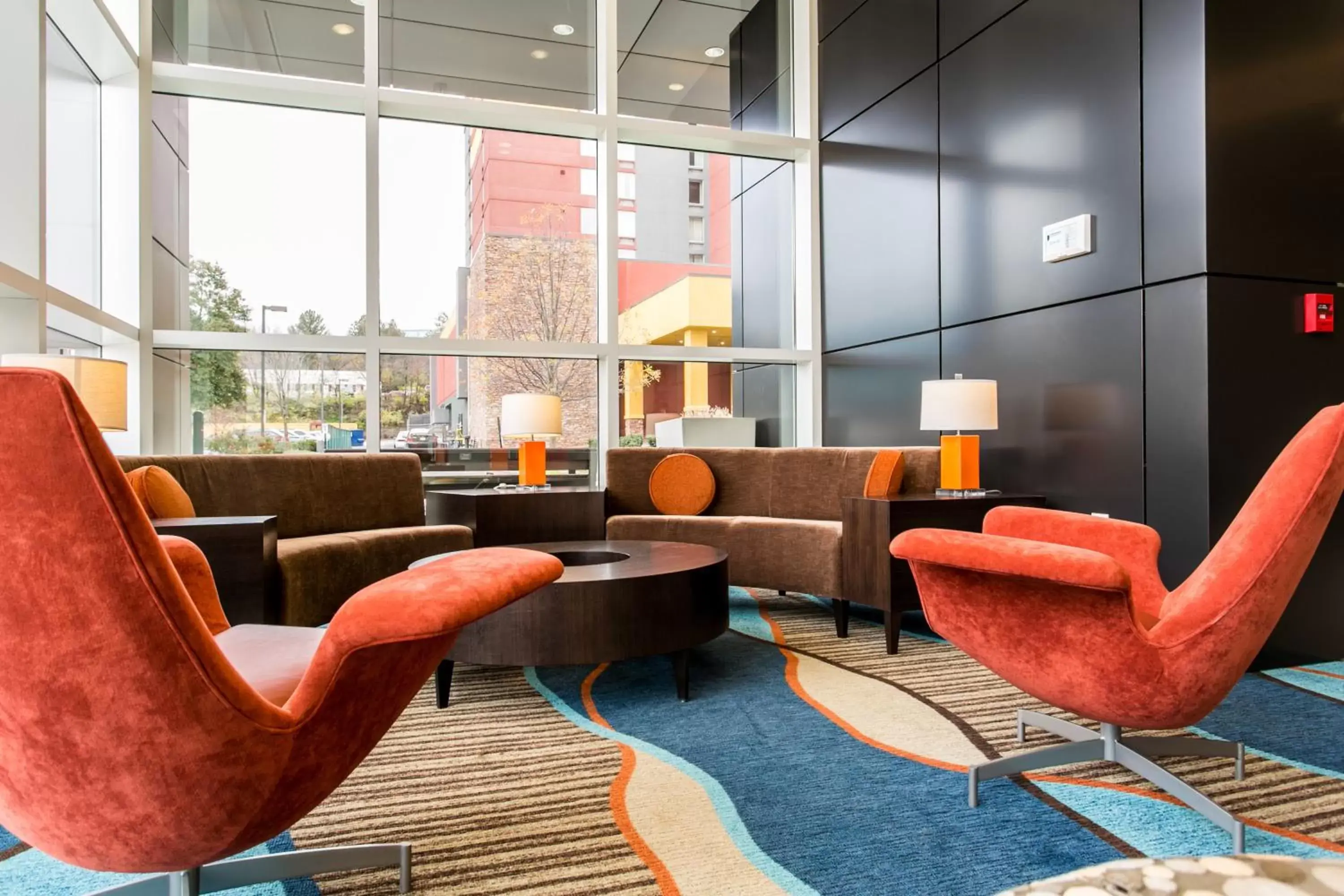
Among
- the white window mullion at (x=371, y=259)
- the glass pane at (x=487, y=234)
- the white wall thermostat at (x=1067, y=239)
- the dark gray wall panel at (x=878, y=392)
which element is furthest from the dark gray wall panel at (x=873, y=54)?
the white window mullion at (x=371, y=259)

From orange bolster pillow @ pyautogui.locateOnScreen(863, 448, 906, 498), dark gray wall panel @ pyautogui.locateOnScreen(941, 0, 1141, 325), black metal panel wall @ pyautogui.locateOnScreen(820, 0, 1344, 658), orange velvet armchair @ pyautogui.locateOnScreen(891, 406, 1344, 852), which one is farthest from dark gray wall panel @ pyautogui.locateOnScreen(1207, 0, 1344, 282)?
orange velvet armchair @ pyautogui.locateOnScreen(891, 406, 1344, 852)

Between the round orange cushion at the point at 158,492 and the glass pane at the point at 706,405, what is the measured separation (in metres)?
3.15

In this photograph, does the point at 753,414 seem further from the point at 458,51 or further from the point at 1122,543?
the point at 1122,543

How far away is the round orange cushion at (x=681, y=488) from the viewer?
4.64 m

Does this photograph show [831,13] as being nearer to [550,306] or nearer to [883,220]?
[883,220]

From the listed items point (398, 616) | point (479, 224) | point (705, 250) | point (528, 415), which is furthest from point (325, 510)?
point (705, 250)

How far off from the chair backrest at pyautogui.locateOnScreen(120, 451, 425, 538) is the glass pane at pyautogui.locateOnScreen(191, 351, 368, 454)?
1.03 m

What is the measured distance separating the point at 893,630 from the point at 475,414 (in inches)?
133

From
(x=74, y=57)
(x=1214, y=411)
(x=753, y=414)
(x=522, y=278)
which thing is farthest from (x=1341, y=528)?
(x=74, y=57)

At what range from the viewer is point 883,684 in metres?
2.80

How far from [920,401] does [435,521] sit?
2944 millimetres

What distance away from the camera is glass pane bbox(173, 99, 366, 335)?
5105 mm

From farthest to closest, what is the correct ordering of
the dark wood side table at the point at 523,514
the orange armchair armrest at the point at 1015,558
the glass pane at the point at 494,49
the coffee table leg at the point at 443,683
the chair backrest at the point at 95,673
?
1. the glass pane at the point at 494,49
2. the dark wood side table at the point at 523,514
3. the coffee table leg at the point at 443,683
4. the orange armchair armrest at the point at 1015,558
5. the chair backrest at the point at 95,673

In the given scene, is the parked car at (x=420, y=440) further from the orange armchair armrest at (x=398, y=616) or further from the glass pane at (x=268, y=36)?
the orange armchair armrest at (x=398, y=616)
